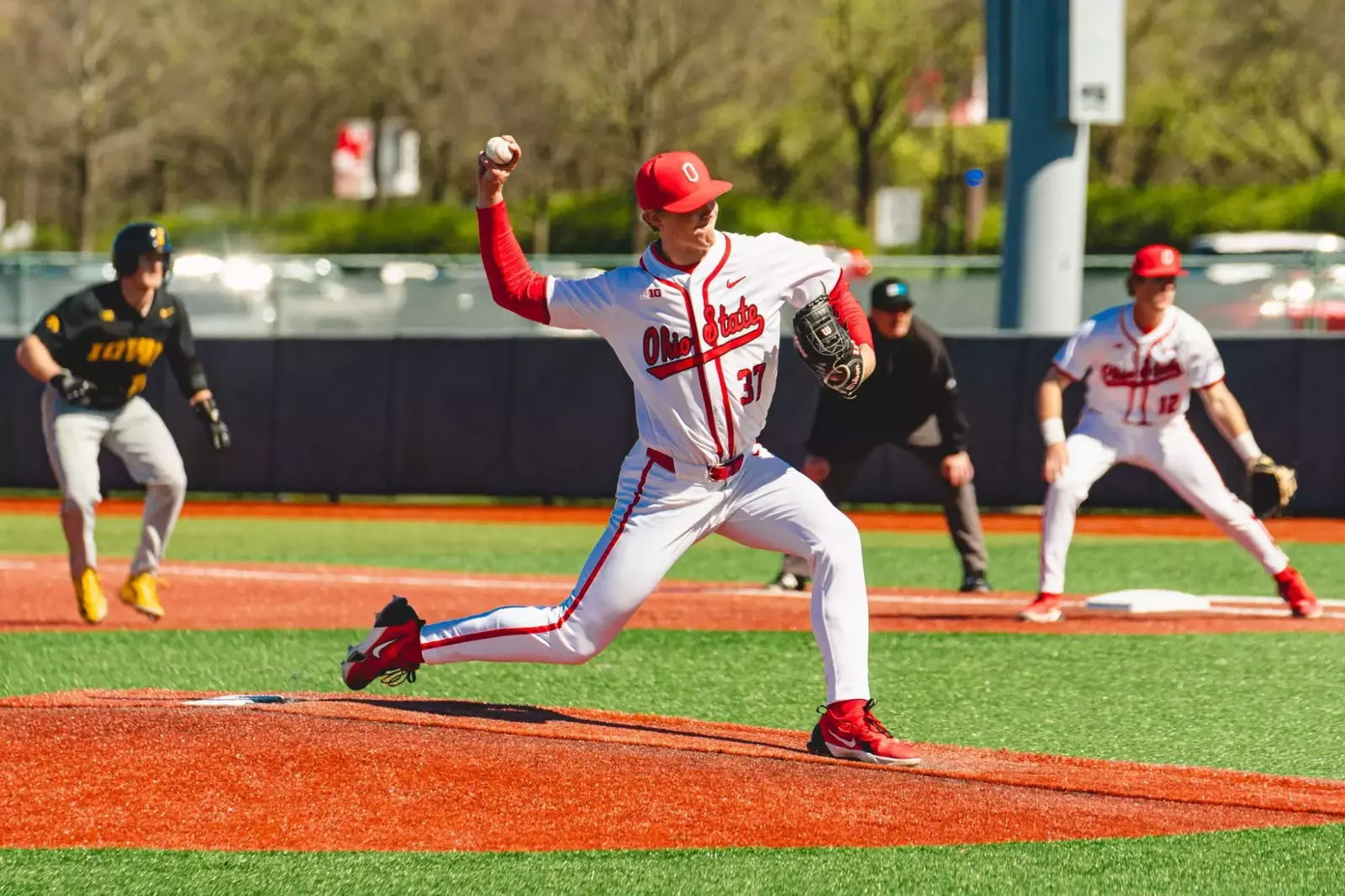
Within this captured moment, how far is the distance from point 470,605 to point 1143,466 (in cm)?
363

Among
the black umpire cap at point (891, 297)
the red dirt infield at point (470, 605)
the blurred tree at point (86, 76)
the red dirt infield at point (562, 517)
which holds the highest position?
the blurred tree at point (86, 76)

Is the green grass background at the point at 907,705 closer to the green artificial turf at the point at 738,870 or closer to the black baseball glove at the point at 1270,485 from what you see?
the green artificial turf at the point at 738,870

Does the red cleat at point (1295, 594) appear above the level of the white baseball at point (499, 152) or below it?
below

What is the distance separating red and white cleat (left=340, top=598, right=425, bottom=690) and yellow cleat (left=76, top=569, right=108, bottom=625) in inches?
138

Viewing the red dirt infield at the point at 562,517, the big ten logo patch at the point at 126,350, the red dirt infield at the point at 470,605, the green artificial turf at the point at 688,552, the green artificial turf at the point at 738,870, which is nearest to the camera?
the green artificial turf at the point at 738,870

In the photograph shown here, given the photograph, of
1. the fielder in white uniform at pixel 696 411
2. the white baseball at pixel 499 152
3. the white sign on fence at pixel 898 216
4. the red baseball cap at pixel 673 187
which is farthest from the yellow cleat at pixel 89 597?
the white sign on fence at pixel 898 216

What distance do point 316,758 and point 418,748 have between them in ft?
1.06

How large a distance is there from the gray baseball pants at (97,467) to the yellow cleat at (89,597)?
4cm

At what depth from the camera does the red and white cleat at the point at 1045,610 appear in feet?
30.9

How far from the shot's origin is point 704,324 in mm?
5816

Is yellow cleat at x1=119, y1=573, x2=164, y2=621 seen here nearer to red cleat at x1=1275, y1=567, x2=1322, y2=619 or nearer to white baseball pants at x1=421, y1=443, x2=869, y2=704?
white baseball pants at x1=421, y1=443, x2=869, y2=704

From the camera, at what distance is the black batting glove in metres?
9.03

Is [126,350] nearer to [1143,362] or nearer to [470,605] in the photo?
[470,605]

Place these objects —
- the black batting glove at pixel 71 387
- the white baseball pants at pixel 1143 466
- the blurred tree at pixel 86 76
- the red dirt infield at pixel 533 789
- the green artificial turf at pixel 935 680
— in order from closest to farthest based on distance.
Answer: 1. the red dirt infield at pixel 533 789
2. the green artificial turf at pixel 935 680
3. the black batting glove at pixel 71 387
4. the white baseball pants at pixel 1143 466
5. the blurred tree at pixel 86 76
